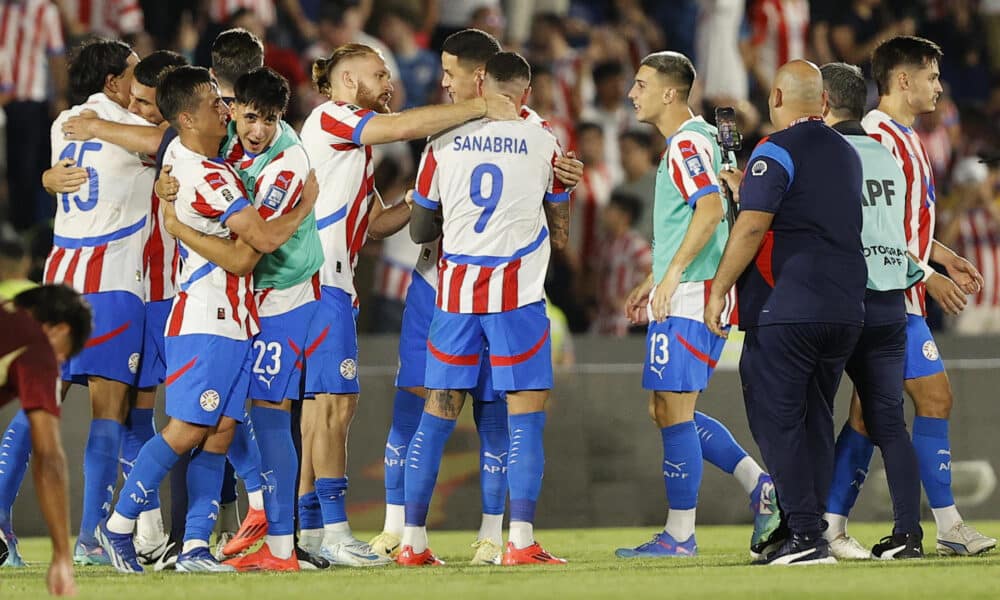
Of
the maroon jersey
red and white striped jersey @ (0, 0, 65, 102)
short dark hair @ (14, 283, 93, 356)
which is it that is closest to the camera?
the maroon jersey

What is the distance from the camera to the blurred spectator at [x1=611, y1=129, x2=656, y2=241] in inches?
547

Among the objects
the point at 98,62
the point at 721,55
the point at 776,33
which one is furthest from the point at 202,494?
the point at 776,33

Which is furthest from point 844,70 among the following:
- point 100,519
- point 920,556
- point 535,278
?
point 100,519

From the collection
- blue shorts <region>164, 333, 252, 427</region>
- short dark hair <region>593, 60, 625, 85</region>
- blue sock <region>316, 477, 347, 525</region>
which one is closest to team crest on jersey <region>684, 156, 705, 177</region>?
blue sock <region>316, 477, 347, 525</region>

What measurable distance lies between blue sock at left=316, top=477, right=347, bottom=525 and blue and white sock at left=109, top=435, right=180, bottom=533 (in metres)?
0.87

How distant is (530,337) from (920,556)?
6.88ft

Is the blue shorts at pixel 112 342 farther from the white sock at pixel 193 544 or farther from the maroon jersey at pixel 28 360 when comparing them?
the maroon jersey at pixel 28 360

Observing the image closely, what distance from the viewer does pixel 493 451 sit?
819cm

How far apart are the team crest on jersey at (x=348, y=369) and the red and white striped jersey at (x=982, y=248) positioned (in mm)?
7977

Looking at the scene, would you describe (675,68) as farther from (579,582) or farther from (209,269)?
(579,582)

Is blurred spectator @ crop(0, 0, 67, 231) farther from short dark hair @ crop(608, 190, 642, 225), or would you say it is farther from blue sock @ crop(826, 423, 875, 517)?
blue sock @ crop(826, 423, 875, 517)

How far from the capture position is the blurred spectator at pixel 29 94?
13172mm

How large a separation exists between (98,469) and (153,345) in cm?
67

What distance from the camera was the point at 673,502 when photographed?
8.40 m
